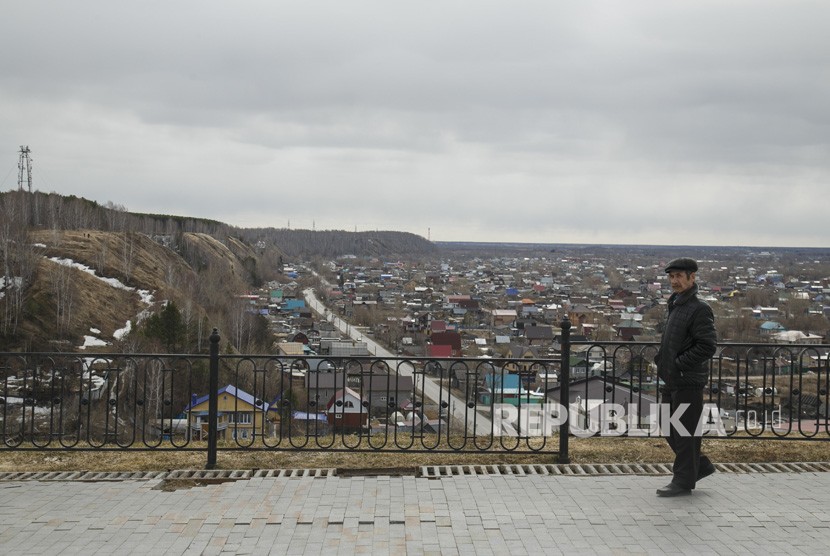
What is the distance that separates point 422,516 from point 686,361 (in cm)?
243

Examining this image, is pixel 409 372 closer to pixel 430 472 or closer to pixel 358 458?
pixel 358 458

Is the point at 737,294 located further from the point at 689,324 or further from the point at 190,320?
the point at 689,324

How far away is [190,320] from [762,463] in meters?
42.5

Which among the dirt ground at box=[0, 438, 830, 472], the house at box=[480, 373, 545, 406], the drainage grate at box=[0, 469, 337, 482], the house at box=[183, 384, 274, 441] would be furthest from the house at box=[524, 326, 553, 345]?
the drainage grate at box=[0, 469, 337, 482]

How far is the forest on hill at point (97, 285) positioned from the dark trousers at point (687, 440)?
3388cm

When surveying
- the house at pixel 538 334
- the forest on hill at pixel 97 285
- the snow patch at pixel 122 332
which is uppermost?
the forest on hill at pixel 97 285

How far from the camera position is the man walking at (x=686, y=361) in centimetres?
606

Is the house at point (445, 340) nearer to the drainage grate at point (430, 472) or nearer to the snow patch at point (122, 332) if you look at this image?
the snow patch at point (122, 332)

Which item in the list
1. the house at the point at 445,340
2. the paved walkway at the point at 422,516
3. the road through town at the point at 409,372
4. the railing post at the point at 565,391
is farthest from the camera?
the house at the point at 445,340

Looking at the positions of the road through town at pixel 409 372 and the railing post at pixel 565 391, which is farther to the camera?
the road through town at pixel 409 372

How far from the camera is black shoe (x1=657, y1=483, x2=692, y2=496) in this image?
628 cm

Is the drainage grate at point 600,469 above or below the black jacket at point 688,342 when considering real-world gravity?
below

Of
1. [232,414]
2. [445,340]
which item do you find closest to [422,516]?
[232,414]

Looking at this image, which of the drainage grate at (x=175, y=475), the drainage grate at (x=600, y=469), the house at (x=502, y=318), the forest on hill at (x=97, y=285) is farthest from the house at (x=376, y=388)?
the house at (x=502, y=318)
